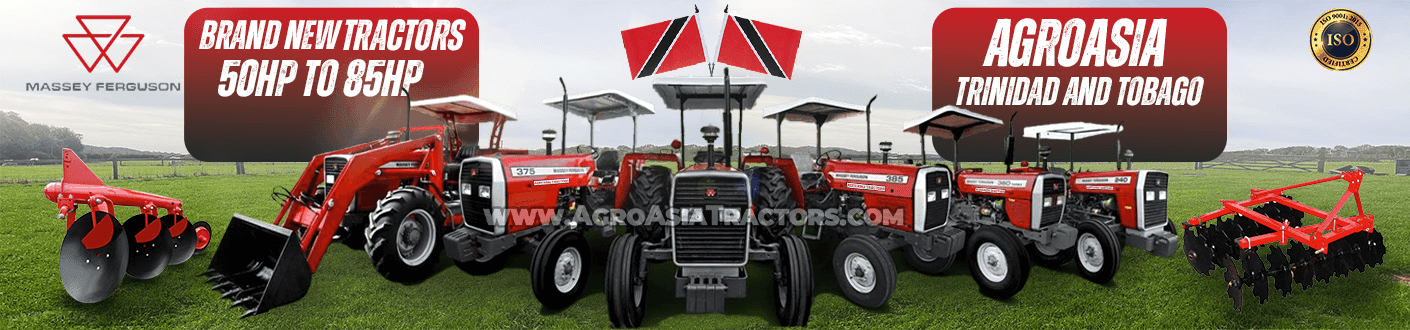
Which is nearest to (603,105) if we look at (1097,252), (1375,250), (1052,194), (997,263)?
(997,263)

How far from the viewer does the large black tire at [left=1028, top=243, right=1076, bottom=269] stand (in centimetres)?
495

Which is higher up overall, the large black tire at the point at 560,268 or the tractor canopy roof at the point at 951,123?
the tractor canopy roof at the point at 951,123

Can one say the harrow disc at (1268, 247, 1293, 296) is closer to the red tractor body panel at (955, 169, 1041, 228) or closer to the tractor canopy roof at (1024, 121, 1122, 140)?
the red tractor body panel at (955, 169, 1041, 228)

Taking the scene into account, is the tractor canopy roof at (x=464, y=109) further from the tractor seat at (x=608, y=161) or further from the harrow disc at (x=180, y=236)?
the harrow disc at (x=180, y=236)

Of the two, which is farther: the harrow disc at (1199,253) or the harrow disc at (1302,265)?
the harrow disc at (1199,253)

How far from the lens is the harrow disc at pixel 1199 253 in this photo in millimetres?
4415

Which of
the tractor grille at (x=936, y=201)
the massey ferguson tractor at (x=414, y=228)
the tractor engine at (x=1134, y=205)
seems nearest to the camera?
the massey ferguson tractor at (x=414, y=228)

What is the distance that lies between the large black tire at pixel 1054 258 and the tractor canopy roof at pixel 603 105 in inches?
173

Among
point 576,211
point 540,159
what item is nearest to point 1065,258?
point 576,211

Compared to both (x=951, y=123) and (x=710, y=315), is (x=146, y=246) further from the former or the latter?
(x=951, y=123)

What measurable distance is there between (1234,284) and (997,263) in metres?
1.59

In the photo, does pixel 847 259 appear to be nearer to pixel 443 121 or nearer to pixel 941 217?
pixel 941 217

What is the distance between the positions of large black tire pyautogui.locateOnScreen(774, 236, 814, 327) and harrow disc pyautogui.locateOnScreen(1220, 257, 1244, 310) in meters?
3.24

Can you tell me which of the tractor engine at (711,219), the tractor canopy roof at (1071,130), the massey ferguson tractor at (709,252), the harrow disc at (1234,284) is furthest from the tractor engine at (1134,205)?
the tractor engine at (711,219)
